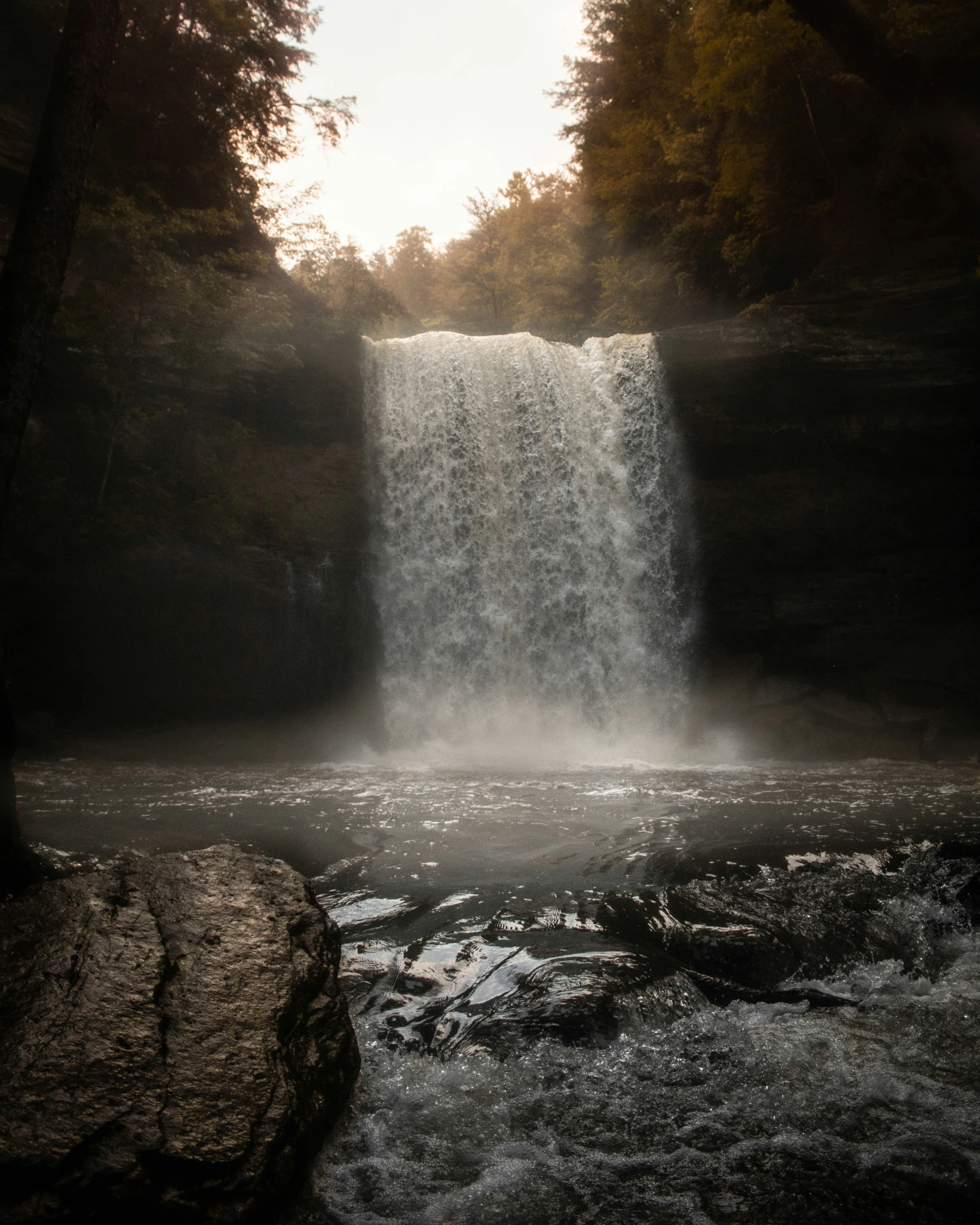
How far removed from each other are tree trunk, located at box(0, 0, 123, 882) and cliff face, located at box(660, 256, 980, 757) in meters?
11.5

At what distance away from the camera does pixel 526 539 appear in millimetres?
14148

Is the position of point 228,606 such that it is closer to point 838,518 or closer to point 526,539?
point 526,539

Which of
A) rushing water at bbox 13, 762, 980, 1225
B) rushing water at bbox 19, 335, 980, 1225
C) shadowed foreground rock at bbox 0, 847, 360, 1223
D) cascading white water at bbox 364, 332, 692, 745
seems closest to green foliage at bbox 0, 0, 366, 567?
cascading white water at bbox 364, 332, 692, 745

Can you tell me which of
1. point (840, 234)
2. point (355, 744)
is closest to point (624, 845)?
point (355, 744)

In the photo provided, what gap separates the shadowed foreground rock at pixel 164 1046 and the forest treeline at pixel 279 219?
28.4 feet

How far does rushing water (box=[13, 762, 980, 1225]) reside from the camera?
2.38 m

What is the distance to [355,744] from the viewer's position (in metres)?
13.5

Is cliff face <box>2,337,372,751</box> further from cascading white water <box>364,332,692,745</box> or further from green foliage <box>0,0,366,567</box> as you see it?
cascading white water <box>364,332,692,745</box>

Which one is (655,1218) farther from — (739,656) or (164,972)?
(739,656)

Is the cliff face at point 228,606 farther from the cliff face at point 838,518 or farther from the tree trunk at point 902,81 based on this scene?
the tree trunk at point 902,81

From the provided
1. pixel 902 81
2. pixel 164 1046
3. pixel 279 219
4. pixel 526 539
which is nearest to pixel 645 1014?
pixel 164 1046

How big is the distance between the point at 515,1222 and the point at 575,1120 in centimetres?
55

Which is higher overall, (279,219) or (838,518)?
(279,219)

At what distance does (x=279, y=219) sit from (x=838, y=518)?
14376 millimetres
